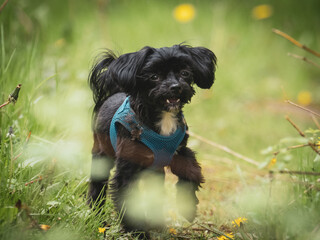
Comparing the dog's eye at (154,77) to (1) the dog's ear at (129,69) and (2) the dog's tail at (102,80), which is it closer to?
(1) the dog's ear at (129,69)

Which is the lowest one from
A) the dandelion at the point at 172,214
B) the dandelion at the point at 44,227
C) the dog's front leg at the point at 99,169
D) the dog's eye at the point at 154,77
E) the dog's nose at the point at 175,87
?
the dandelion at the point at 172,214

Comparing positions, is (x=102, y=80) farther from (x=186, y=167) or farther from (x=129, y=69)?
(x=186, y=167)

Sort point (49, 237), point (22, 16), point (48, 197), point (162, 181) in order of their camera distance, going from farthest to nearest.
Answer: point (22, 16) < point (162, 181) < point (48, 197) < point (49, 237)

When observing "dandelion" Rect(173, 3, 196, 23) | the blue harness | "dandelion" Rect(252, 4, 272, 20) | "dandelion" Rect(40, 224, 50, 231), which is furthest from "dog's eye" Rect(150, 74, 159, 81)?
"dandelion" Rect(252, 4, 272, 20)

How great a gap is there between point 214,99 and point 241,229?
4382mm

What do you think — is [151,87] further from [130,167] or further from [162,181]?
[162,181]

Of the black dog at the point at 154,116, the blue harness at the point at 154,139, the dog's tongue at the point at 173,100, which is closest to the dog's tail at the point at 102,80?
the black dog at the point at 154,116

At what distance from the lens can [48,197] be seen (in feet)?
8.36

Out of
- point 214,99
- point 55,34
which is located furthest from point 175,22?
point 55,34

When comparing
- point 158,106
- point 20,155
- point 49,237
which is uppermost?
point 158,106

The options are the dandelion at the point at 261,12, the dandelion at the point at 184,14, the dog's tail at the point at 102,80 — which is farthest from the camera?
the dandelion at the point at 261,12

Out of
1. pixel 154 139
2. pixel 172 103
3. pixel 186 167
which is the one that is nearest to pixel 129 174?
pixel 154 139

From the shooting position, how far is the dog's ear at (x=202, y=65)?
2984 millimetres

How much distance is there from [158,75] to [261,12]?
5.75 metres
